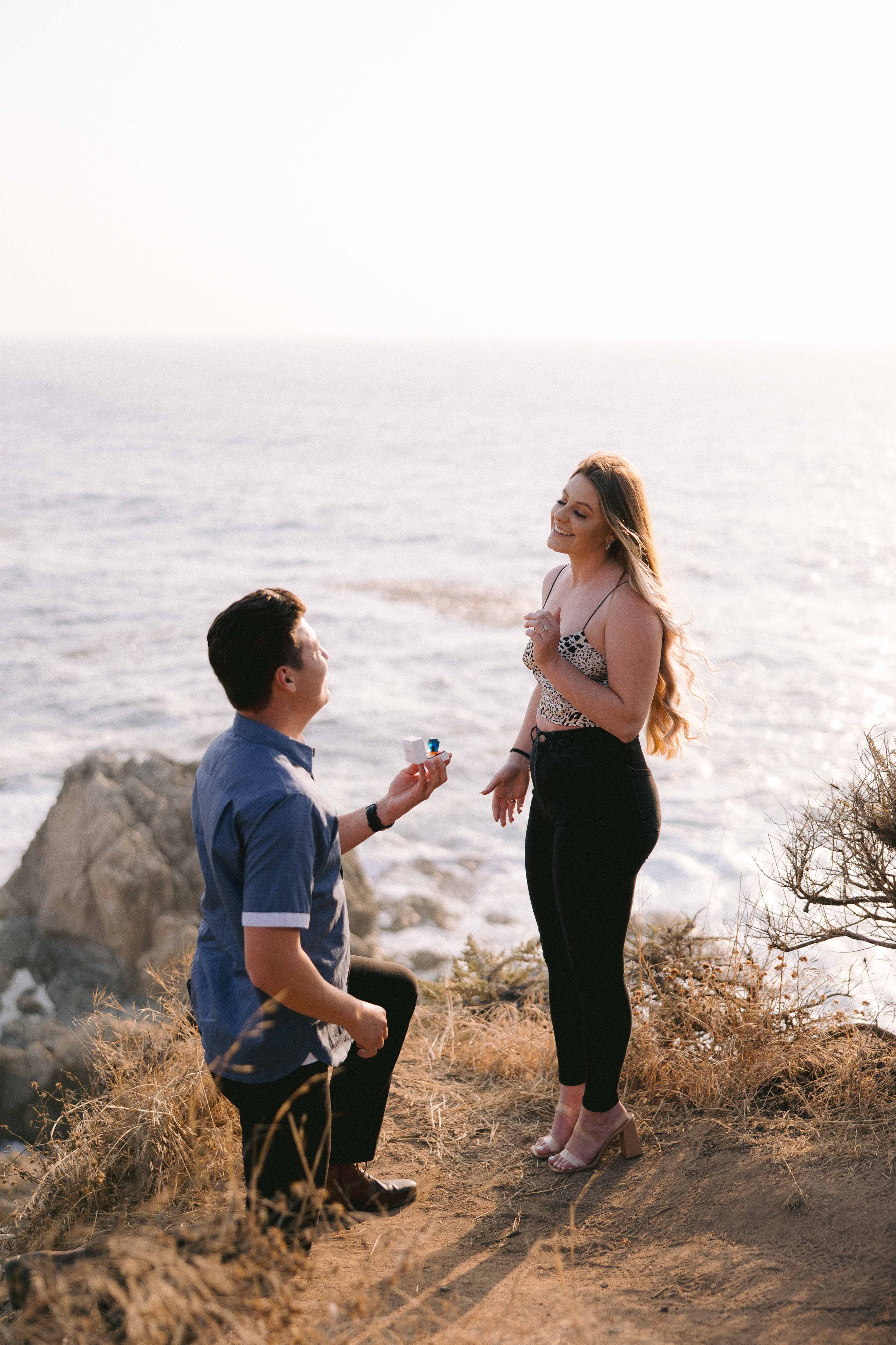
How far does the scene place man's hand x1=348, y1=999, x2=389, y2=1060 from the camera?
280cm

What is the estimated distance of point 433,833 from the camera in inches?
517

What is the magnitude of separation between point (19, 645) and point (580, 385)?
4117 inches

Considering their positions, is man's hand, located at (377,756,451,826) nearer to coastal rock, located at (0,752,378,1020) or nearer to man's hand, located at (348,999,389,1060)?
man's hand, located at (348,999,389,1060)

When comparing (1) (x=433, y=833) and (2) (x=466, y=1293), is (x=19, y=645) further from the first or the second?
(2) (x=466, y=1293)

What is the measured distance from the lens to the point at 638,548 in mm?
A: 3314

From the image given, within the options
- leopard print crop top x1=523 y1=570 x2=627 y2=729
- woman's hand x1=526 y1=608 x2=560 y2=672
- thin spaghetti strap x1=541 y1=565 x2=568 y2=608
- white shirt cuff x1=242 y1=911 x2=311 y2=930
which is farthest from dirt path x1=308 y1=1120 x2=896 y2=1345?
thin spaghetti strap x1=541 y1=565 x2=568 y2=608

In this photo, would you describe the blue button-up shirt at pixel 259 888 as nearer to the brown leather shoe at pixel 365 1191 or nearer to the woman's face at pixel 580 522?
the brown leather shoe at pixel 365 1191

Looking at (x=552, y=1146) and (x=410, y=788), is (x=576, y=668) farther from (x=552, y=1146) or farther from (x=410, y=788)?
(x=552, y=1146)

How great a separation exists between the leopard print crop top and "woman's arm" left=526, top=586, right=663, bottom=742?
0.05 meters

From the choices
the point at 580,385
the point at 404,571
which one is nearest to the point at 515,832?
the point at 404,571

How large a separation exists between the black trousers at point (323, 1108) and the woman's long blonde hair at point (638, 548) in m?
1.30

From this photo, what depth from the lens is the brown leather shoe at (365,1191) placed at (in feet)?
10.9

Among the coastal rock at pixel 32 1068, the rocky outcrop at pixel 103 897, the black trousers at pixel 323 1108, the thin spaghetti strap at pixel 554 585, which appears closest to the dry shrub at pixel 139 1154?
the black trousers at pixel 323 1108

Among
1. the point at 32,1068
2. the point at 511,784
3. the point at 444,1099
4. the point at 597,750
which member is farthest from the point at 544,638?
the point at 32,1068
